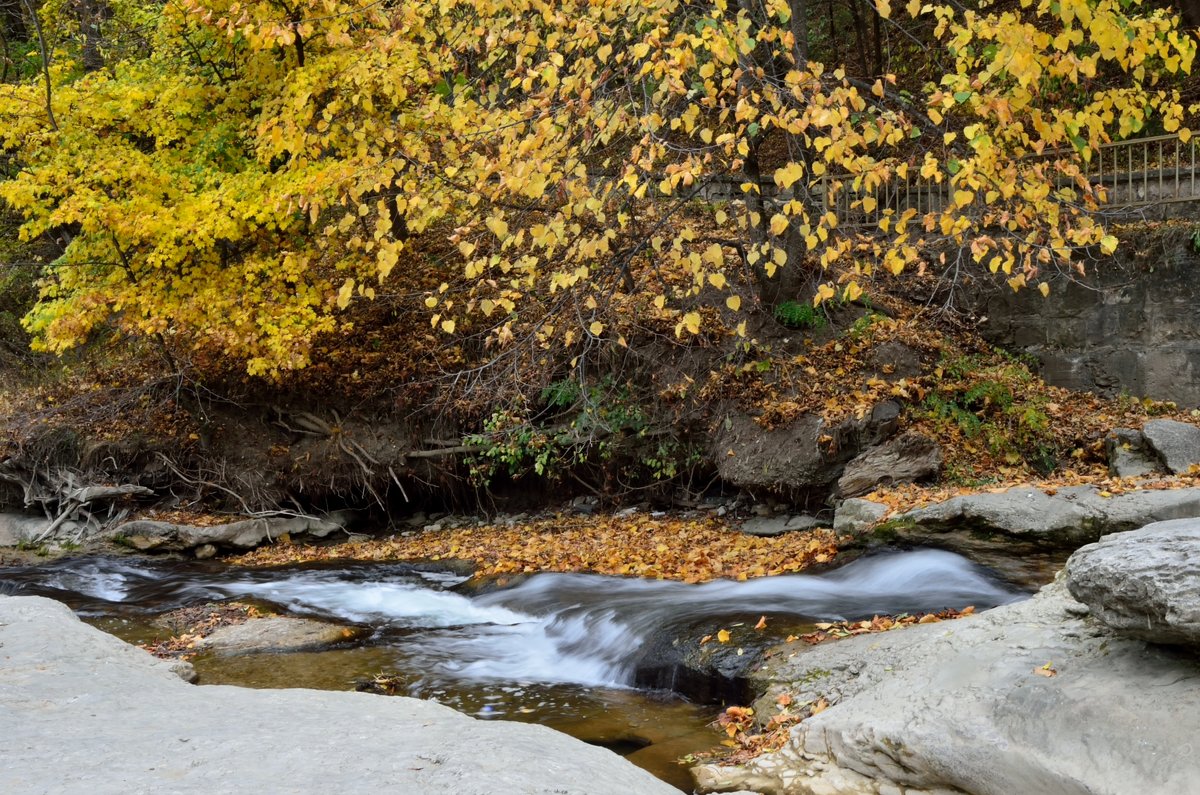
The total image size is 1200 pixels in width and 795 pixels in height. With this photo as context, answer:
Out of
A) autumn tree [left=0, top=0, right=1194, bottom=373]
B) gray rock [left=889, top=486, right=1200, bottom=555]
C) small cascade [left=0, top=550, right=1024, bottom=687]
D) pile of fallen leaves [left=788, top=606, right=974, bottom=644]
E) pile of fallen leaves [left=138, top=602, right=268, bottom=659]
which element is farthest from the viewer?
autumn tree [left=0, top=0, right=1194, bottom=373]

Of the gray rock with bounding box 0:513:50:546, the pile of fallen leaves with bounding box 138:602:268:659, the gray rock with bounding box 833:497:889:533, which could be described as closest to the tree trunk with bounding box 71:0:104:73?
the gray rock with bounding box 0:513:50:546

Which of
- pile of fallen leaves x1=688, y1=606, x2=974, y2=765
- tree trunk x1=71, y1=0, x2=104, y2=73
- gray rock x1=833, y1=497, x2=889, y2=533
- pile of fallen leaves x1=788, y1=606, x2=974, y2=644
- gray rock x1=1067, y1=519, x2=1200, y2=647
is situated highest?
tree trunk x1=71, y1=0, x2=104, y2=73

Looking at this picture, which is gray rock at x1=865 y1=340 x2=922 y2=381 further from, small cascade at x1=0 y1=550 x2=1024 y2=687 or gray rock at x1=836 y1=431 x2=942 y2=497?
small cascade at x1=0 y1=550 x2=1024 y2=687

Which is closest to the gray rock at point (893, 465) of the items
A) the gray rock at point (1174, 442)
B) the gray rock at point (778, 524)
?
the gray rock at point (778, 524)

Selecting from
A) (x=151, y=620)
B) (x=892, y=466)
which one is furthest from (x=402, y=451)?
(x=892, y=466)

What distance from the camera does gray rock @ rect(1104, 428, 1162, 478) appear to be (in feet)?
33.9

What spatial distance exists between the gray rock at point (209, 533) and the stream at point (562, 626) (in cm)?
242

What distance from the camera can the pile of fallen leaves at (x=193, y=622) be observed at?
26.9ft

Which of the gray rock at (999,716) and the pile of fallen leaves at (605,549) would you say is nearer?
the gray rock at (999,716)

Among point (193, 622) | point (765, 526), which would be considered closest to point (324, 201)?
point (193, 622)

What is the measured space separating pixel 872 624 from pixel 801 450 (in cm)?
463

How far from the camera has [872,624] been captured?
6746mm

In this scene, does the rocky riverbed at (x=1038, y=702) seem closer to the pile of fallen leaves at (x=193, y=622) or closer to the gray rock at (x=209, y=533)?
the pile of fallen leaves at (x=193, y=622)

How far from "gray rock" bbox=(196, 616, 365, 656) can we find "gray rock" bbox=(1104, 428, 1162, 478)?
8.44 m
